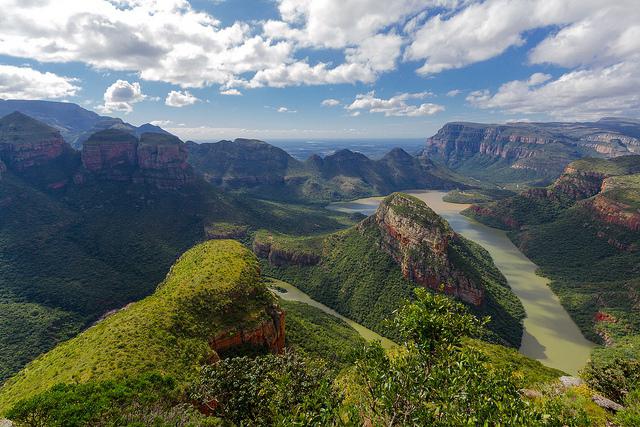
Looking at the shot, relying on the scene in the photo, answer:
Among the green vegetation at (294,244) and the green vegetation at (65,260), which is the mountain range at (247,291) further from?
the green vegetation at (294,244)

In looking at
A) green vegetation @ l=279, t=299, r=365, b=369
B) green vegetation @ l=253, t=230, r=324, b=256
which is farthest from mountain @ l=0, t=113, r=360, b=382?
green vegetation @ l=279, t=299, r=365, b=369

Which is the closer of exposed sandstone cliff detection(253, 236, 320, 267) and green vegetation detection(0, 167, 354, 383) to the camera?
green vegetation detection(0, 167, 354, 383)

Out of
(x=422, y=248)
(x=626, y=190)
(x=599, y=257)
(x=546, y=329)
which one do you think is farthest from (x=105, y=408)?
(x=626, y=190)

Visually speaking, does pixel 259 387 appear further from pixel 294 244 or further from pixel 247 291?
pixel 294 244

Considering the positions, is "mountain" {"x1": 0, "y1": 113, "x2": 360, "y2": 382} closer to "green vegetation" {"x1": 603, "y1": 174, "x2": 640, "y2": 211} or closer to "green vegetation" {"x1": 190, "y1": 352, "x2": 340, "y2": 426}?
"green vegetation" {"x1": 190, "y1": 352, "x2": 340, "y2": 426}

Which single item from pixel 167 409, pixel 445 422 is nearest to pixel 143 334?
pixel 167 409

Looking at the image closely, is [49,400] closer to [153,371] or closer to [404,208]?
[153,371]
